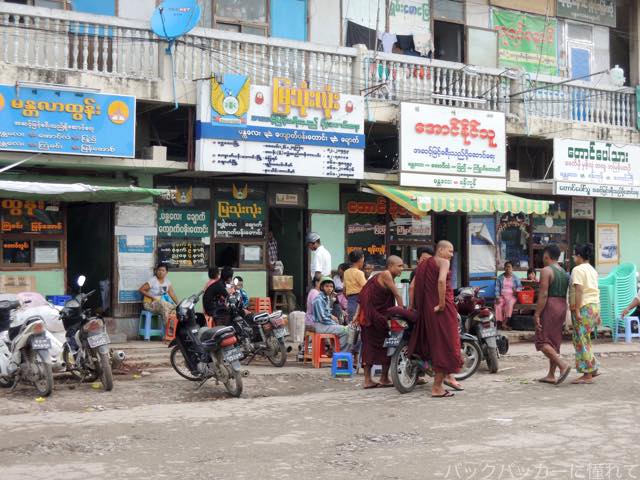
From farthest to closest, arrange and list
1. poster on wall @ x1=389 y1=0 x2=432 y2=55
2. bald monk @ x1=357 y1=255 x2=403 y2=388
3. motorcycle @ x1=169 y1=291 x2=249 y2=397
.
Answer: poster on wall @ x1=389 y1=0 x2=432 y2=55 < bald monk @ x1=357 y1=255 x2=403 y2=388 < motorcycle @ x1=169 y1=291 x2=249 y2=397

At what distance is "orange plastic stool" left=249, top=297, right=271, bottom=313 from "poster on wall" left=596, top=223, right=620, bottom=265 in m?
8.09

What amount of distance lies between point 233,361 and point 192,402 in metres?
0.57

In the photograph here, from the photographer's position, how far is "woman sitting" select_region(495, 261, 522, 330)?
16156 millimetres

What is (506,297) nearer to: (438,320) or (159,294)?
(159,294)

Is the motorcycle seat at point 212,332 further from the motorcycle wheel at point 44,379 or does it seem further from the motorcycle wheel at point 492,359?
the motorcycle wheel at point 492,359

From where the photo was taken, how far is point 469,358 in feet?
33.3

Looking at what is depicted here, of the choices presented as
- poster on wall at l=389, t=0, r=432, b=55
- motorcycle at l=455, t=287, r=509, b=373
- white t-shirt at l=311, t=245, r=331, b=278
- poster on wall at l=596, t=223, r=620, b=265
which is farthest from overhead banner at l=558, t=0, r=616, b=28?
motorcycle at l=455, t=287, r=509, b=373

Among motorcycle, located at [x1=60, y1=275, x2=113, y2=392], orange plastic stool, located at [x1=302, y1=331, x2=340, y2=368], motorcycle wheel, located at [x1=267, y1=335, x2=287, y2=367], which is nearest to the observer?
motorcycle, located at [x1=60, y1=275, x2=113, y2=392]

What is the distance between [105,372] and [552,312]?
4881 millimetres

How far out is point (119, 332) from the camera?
1350 cm

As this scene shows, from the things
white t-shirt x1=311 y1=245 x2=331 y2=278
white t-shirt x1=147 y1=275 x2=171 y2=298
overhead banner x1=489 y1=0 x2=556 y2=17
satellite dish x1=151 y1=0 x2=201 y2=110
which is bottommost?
white t-shirt x1=147 y1=275 x2=171 y2=298

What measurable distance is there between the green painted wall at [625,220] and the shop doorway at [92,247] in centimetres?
1056

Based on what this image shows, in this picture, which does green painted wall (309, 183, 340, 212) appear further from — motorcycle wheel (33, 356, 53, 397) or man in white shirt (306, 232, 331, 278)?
motorcycle wheel (33, 356, 53, 397)

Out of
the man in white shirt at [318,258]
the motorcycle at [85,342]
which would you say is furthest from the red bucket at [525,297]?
the motorcycle at [85,342]
